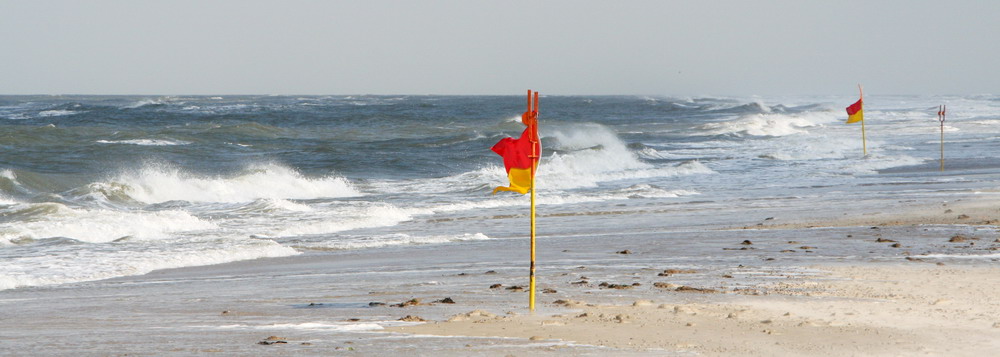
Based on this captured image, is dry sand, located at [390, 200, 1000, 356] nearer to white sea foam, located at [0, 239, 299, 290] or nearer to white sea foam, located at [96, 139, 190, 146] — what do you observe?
white sea foam, located at [0, 239, 299, 290]

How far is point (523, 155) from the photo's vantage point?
24.7 ft

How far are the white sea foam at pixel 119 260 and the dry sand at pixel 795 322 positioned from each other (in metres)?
4.94

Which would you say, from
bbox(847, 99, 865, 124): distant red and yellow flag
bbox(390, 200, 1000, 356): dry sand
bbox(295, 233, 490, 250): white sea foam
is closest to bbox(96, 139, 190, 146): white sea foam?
bbox(847, 99, 865, 124): distant red and yellow flag

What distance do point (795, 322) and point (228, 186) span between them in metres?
17.1

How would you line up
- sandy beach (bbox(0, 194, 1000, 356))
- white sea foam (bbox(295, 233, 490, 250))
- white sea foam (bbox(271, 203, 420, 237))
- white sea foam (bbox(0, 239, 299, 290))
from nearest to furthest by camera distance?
sandy beach (bbox(0, 194, 1000, 356))
white sea foam (bbox(0, 239, 299, 290))
white sea foam (bbox(295, 233, 490, 250))
white sea foam (bbox(271, 203, 420, 237))

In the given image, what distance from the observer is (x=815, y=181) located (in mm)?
22906

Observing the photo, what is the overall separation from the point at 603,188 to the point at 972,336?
16422mm

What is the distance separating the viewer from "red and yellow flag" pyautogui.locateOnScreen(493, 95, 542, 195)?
24.5ft

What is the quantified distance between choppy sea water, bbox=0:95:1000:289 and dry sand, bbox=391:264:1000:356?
485cm

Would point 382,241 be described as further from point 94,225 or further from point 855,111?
point 855,111

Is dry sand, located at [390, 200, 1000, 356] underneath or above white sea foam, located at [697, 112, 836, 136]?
above

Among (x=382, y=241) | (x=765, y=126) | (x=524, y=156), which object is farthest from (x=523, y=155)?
(x=765, y=126)

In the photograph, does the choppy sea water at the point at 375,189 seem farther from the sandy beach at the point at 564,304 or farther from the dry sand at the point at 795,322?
the dry sand at the point at 795,322

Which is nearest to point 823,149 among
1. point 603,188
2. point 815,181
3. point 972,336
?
point 815,181
